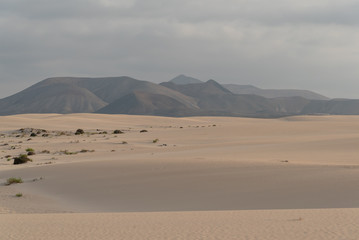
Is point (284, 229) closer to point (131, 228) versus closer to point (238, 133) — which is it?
point (131, 228)

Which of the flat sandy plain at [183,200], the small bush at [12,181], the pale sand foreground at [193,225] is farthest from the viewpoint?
the small bush at [12,181]

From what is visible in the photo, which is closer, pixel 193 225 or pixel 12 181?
pixel 193 225

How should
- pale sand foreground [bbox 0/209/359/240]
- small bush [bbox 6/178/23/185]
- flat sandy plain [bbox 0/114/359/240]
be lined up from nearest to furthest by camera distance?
1. pale sand foreground [bbox 0/209/359/240]
2. flat sandy plain [bbox 0/114/359/240]
3. small bush [bbox 6/178/23/185]

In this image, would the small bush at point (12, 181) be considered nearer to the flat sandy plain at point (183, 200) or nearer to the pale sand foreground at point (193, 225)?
the flat sandy plain at point (183, 200)

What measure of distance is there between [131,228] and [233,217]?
2421 mm

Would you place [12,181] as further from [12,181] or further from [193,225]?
[193,225]

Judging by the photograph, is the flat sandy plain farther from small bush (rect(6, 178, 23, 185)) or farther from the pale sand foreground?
small bush (rect(6, 178, 23, 185))

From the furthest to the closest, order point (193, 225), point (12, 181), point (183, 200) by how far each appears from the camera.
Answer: point (12, 181)
point (183, 200)
point (193, 225)

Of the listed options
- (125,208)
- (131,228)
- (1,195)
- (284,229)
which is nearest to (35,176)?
(1,195)

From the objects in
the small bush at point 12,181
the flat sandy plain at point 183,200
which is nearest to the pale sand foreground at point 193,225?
the flat sandy plain at point 183,200

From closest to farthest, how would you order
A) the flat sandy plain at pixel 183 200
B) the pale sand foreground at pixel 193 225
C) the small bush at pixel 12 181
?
the pale sand foreground at pixel 193 225 < the flat sandy plain at pixel 183 200 < the small bush at pixel 12 181

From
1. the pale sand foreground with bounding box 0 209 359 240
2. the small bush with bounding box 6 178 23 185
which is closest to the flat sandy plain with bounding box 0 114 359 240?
the pale sand foreground with bounding box 0 209 359 240

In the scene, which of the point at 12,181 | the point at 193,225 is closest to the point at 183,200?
the point at 193,225

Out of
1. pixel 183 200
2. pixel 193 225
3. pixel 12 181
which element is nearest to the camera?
pixel 193 225
